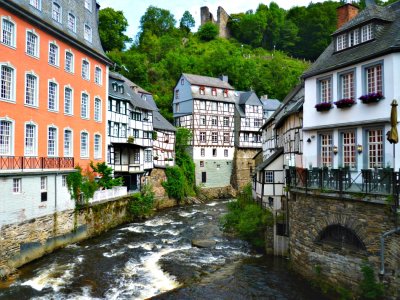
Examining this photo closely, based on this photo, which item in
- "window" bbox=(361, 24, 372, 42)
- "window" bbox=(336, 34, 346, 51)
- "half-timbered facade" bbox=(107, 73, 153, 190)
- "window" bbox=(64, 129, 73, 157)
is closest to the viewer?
"window" bbox=(361, 24, 372, 42)

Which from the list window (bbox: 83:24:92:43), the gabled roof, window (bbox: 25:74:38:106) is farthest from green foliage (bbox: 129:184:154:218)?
the gabled roof

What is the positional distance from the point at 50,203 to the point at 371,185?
15.8 meters

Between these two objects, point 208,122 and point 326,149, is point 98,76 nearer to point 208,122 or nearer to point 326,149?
point 326,149

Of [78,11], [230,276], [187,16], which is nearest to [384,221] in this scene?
[230,276]

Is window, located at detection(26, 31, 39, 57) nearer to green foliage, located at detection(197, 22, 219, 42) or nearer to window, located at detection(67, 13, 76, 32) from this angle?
window, located at detection(67, 13, 76, 32)

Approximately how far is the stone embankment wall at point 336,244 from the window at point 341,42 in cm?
695

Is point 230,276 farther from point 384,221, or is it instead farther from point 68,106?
point 68,106

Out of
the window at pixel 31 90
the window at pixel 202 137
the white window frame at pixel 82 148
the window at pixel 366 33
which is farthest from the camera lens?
the window at pixel 202 137

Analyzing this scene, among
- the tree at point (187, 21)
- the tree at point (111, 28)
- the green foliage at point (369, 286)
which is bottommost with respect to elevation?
the green foliage at point (369, 286)

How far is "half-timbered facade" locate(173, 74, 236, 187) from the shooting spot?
4584 cm

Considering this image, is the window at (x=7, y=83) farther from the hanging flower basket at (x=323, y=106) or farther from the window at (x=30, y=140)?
the hanging flower basket at (x=323, y=106)

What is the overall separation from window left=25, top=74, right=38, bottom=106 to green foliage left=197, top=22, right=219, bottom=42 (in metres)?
73.6

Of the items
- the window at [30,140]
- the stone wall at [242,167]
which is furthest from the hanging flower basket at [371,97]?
the stone wall at [242,167]

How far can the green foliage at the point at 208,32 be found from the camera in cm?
8912
